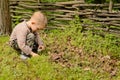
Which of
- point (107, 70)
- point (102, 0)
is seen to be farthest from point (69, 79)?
point (102, 0)

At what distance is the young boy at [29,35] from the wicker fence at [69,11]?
177 centimetres

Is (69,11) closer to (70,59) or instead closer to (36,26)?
(70,59)

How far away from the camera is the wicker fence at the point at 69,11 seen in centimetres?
666

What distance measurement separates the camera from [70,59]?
5508mm

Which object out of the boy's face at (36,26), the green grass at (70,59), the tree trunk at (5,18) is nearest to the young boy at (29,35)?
the boy's face at (36,26)

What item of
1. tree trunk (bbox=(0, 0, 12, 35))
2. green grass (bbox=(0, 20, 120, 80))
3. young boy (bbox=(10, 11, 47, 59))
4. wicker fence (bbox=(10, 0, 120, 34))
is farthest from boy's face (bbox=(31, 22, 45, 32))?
wicker fence (bbox=(10, 0, 120, 34))

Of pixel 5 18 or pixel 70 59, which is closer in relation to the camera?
pixel 70 59

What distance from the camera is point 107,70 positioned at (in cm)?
522

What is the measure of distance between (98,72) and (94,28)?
1.83 metres

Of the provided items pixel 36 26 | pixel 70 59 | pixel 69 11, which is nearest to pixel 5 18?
pixel 69 11

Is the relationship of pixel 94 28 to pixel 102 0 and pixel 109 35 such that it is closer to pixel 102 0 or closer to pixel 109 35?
pixel 109 35

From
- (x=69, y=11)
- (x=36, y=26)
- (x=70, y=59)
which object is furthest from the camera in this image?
(x=69, y=11)

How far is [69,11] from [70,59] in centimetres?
183

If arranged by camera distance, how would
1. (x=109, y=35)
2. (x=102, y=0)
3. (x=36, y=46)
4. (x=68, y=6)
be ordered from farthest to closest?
(x=102, y=0) < (x=68, y=6) < (x=109, y=35) < (x=36, y=46)
